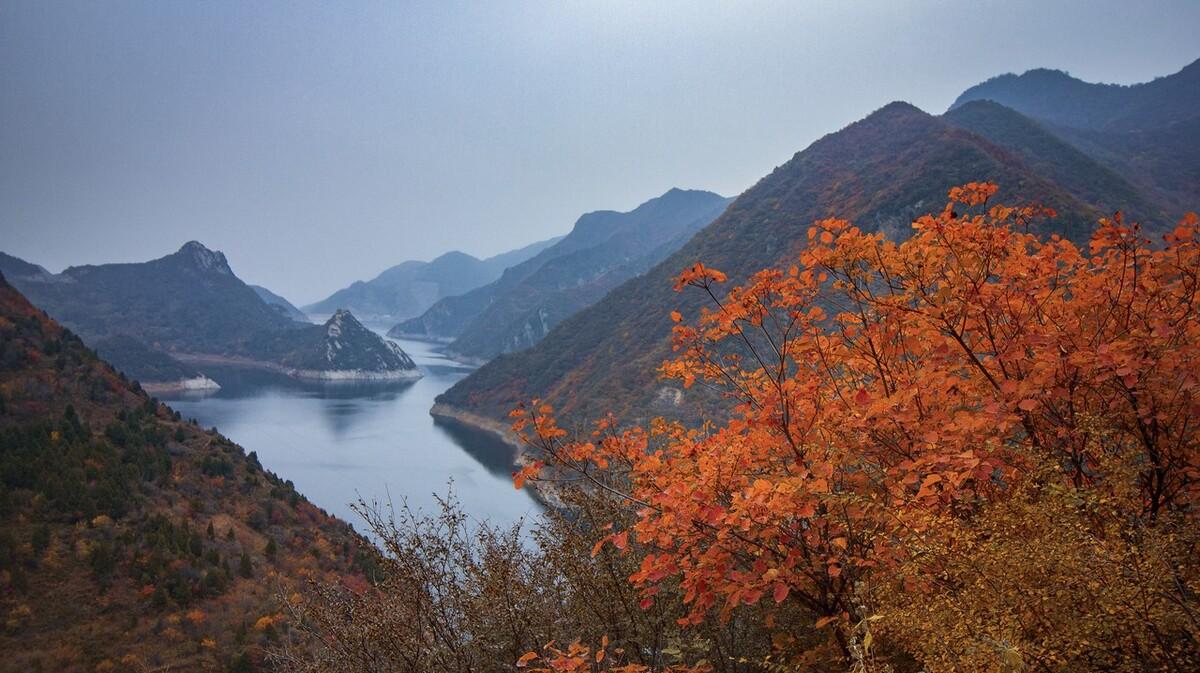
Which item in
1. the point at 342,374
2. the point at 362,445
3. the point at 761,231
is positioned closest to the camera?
the point at 362,445

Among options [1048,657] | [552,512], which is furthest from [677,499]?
Result: [552,512]

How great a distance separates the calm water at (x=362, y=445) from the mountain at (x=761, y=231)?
9.18 metres

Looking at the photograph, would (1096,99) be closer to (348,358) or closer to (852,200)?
(852,200)

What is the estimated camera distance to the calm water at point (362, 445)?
50781 millimetres

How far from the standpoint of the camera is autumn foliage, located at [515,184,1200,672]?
2242 millimetres

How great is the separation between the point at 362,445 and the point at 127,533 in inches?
1845

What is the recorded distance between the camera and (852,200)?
218ft

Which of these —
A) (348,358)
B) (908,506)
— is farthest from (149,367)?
(908,506)

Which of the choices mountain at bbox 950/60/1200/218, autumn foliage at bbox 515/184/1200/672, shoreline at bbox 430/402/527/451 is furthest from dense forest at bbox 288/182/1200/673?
mountain at bbox 950/60/1200/218

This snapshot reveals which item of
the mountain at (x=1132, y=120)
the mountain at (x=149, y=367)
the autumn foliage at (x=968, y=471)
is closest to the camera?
the autumn foliage at (x=968, y=471)

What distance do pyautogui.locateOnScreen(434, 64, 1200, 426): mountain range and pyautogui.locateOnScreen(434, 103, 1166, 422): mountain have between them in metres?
0.23

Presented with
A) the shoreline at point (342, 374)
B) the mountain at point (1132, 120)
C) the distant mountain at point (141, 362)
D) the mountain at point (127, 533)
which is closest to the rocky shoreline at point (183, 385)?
the distant mountain at point (141, 362)

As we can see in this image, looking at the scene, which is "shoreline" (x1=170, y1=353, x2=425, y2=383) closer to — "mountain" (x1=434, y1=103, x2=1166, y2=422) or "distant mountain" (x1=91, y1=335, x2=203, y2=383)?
"distant mountain" (x1=91, y1=335, x2=203, y2=383)

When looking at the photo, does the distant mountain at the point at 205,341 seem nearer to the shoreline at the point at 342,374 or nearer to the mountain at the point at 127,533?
the shoreline at the point at 342,374
